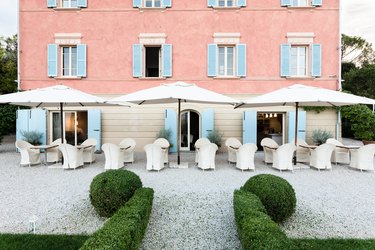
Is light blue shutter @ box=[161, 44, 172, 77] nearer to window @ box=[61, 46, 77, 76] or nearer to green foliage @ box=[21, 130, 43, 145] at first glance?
window @ box=[61, 46, 77, 76]

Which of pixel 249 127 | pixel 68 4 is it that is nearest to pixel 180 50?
pixel 249 127

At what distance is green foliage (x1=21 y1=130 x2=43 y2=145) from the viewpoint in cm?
1043

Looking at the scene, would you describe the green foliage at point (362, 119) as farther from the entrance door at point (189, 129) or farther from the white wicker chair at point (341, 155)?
the entrance door at point (189, 129)

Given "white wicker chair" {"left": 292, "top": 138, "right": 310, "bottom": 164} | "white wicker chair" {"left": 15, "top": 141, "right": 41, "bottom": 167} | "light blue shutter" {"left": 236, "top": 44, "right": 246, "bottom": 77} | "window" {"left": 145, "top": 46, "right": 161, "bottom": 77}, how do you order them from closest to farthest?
"white wicker chair" {"left": 15, "top": 141, "right": 41, "bottom": 167} → "white wicker chair" {"left": 292, "top": 138, "right": 310, "bottom": 164} → "light blue shutter" {"left": 236, "top": 44, "right": 246, "bottom": 77} → "window" {"left": 145, "top": 46, "right": 161, "bottom": 77}

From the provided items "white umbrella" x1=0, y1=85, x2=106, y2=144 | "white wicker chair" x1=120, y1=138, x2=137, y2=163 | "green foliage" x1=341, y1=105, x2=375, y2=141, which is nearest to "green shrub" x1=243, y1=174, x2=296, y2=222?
"white wicker chair" x1=120, y1=138, x2=137, y2=163

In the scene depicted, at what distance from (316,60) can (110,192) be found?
10442mm

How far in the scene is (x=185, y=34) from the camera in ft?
35.9

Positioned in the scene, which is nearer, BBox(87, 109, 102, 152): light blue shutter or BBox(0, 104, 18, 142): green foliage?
BBox(87, 109, 102, 152): light blue shutter

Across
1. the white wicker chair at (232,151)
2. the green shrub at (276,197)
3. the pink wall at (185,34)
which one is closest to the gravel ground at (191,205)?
the green shrub at (276,197)

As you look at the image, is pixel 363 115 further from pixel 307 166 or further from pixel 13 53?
pixel 13 53

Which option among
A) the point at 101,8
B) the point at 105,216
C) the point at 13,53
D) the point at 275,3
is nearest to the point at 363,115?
the point at 275,3

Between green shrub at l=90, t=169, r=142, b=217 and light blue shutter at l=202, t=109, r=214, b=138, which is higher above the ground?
light blue shutter at l=202, t=109, r=214, b=138

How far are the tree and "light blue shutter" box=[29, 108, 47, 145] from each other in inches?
1057

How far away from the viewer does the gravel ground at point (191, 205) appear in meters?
3.52
